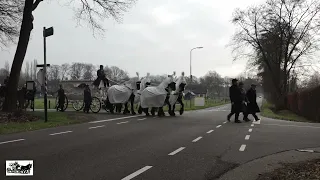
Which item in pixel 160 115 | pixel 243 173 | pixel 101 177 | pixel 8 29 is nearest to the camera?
pixel 101 177

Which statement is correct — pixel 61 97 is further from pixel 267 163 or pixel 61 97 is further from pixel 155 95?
pixel 267 163

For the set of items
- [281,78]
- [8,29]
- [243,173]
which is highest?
[8,29]

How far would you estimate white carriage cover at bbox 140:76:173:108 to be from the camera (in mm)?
18906

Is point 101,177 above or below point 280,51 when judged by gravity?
below

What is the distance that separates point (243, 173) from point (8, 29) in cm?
2401

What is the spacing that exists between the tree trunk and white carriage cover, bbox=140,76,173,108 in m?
6.71

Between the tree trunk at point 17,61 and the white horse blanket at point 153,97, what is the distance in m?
6.72

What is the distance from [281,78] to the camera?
147 ft

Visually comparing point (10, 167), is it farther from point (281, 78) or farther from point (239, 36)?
point (281, 78)

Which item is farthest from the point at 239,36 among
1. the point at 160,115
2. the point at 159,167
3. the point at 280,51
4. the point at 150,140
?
the point at 159,167

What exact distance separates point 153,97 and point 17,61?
738 centimetres

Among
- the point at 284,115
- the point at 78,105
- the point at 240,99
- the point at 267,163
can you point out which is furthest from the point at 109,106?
the point at 284,115

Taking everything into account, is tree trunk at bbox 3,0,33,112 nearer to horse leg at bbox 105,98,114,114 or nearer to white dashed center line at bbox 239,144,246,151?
horse leg at bbox 105,98,114,114

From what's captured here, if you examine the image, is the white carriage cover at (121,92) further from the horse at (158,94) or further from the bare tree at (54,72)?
the bare tree at (54,72)
